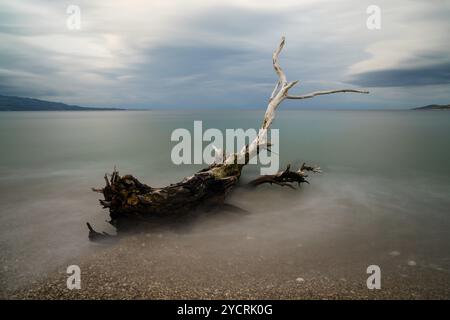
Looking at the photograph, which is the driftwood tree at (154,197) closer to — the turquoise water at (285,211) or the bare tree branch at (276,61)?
the turquoise water at (285,211)

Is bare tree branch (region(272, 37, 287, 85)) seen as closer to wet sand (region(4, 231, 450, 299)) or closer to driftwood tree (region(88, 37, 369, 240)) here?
driftwood tree (region(88, 37, 369, 240))

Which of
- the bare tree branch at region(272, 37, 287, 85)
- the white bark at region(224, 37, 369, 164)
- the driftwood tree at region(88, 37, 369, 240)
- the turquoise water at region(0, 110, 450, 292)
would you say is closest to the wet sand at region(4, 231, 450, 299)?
the turquoise water at region(0, 110, 450, 292)

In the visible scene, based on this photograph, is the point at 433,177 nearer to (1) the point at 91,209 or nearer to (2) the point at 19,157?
A: (1) the point at 91,209

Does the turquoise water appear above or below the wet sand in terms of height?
above

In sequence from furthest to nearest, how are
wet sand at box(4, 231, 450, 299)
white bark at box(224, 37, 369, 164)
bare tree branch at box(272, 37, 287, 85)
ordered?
bare tree branch at box(272, 37, 287, 85) → white bark at box(224, 37, 369, 164) → wet sand at box(4, 231, 450, 299)

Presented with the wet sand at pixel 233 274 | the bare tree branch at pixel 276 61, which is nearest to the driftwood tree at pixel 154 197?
the wet sand at pixel 233 274

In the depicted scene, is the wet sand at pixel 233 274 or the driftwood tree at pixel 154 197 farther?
the driftwood tree at pixel 154 197

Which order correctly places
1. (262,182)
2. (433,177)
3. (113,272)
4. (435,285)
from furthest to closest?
(433,177) < (262,182) < (113,272) < (435,285)

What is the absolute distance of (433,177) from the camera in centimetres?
1388

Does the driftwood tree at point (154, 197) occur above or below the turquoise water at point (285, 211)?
above

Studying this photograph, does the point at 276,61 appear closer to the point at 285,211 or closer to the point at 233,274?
the point at 285,211
